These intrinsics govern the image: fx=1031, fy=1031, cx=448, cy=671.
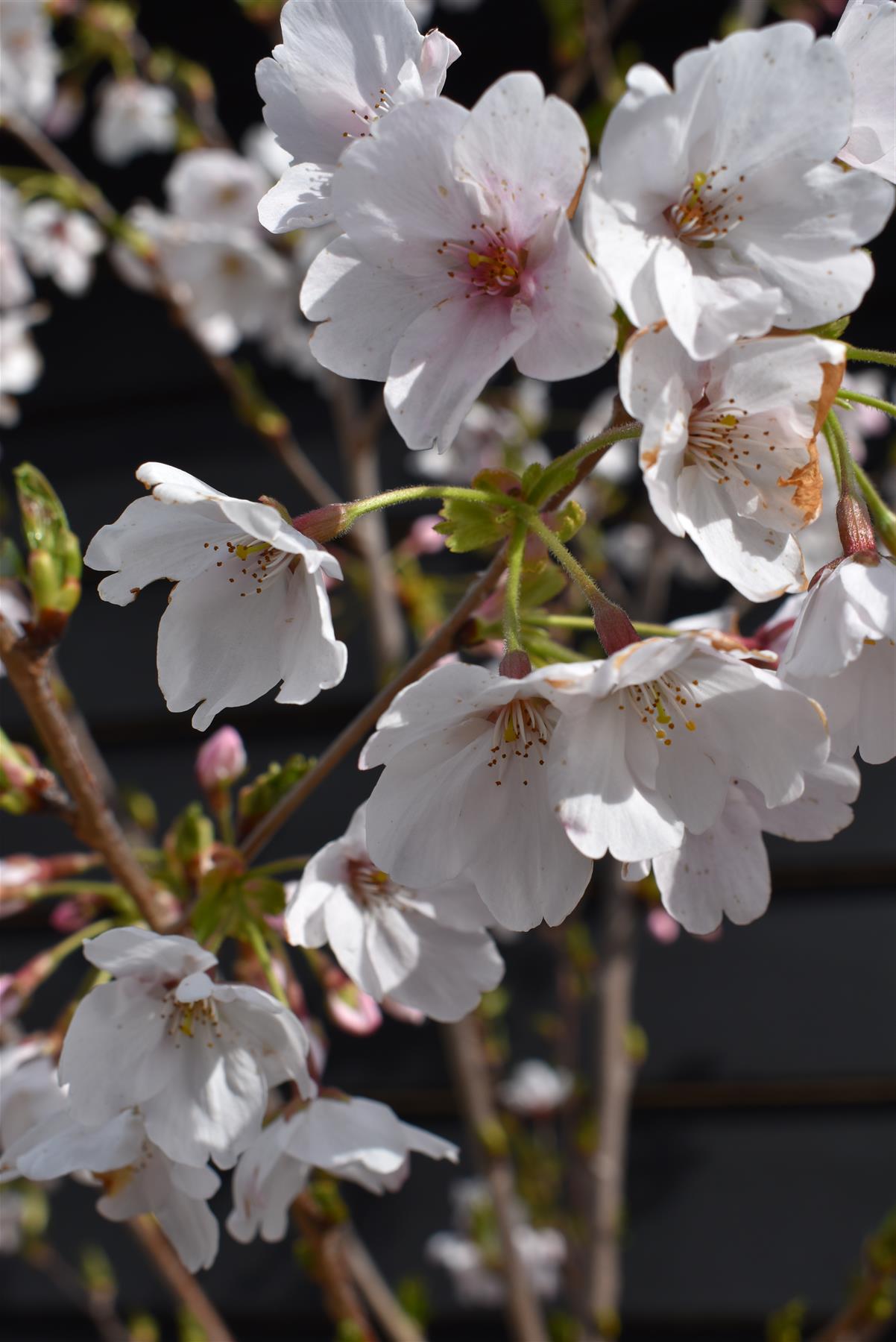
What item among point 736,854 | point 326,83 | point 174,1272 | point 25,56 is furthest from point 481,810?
point 25,56

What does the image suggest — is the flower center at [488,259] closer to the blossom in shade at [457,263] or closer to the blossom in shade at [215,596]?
the blossom in shade at [457,263]

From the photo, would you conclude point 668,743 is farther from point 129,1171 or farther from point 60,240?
point 60,240

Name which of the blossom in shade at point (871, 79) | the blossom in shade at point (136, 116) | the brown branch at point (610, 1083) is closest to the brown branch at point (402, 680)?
the blossom in shade at point (871, 79)

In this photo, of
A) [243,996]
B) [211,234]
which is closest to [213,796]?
[243,996]

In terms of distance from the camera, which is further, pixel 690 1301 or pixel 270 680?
pixel 690 1301

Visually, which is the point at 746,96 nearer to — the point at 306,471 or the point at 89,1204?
→ the point at 306,471

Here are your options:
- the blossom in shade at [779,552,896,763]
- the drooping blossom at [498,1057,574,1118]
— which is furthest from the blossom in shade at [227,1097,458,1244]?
the drooping blossom at [498,1057,574,1118]

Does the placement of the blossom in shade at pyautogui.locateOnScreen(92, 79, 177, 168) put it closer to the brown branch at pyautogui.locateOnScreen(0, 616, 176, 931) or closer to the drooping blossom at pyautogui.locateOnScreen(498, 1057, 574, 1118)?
the brown branch at pyautogui.locateOnScreen(0, 616, 176, 931)
